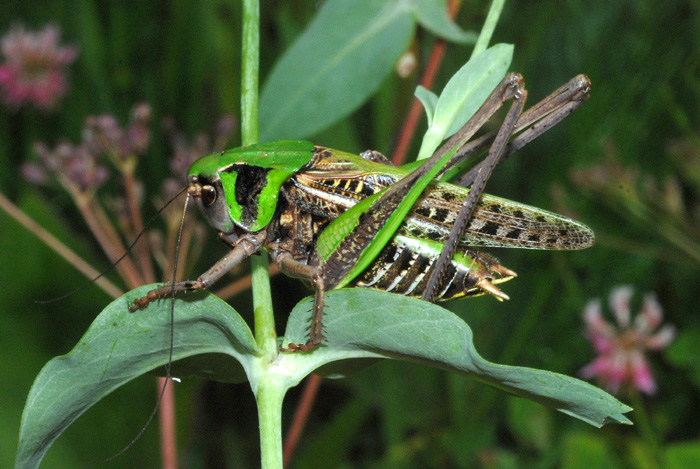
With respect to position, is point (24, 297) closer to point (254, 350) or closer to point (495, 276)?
point (254, 350)

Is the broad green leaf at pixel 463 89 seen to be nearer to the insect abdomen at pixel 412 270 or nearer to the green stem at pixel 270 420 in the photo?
the insect abdomen at pixel 412 270

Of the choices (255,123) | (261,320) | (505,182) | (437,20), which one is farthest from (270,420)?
(505,182)

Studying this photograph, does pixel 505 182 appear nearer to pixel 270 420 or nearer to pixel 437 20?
pixel 437 20

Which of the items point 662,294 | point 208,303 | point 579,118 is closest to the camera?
point 208,303

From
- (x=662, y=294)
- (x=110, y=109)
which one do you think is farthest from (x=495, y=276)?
(x=662, y=294)

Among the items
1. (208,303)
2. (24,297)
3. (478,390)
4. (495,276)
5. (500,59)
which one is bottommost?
(478,390)

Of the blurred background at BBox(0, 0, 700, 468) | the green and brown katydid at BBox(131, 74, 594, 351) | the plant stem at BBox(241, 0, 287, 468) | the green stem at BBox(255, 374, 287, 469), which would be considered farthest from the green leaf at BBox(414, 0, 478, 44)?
the green stem at BBox(255, 374, 287, 469)

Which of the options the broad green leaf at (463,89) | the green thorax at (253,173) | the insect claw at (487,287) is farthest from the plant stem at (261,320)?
the insect claw at (487,287)
